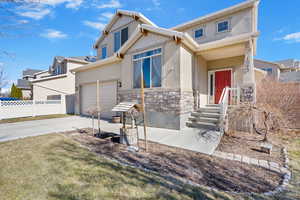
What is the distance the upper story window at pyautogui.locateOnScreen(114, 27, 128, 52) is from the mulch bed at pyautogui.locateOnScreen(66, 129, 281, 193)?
10136 millimetres

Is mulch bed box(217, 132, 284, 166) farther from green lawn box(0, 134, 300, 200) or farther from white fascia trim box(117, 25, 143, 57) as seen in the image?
white fascia trim box(117, 25, 143, 57)

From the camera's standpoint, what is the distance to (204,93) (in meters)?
8.97

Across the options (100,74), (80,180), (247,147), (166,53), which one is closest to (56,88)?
(100,74)

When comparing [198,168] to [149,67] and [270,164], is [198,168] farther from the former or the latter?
[149,67]

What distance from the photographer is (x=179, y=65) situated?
680 centimetres

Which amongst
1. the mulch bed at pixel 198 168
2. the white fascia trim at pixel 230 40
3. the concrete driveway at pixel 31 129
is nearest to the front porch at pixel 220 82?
the white fascia trim at pixel 230 40

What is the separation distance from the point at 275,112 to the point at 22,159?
28.2 feet

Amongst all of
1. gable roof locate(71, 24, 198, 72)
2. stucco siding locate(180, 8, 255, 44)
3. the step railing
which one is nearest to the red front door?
the step railing

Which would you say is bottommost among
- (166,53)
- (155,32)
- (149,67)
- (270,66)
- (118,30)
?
(149,67)

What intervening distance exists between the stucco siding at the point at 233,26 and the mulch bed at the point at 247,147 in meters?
7.28

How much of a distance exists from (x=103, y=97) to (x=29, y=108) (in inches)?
277

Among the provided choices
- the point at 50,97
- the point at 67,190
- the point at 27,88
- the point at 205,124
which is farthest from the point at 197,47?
the point at 27,88

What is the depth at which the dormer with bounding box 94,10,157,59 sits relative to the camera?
1131 cm

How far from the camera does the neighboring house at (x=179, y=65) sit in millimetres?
6871
